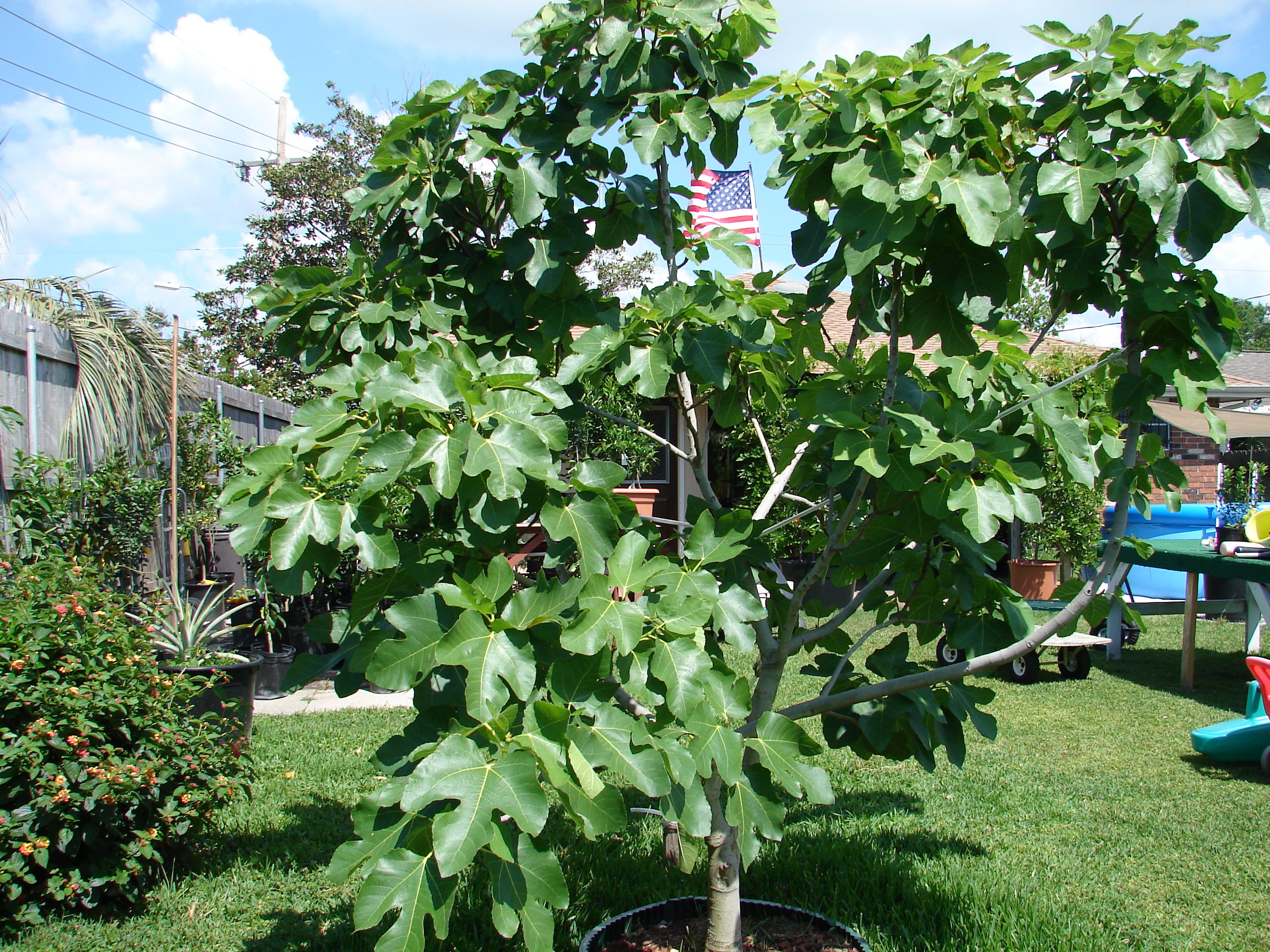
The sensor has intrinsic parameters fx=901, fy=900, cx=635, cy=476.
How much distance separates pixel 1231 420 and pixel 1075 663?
9905mm

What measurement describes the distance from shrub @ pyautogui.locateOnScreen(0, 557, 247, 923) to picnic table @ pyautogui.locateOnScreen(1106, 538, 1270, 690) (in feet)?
18.4

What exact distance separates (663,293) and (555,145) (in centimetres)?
57

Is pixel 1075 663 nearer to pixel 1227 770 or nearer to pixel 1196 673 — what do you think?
pixel 1196 673

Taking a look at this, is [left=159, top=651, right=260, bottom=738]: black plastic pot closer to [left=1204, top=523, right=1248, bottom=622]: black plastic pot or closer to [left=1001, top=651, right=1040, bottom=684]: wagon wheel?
[left=1001, top=651, right=1040, bottom=684]: wagon wheel

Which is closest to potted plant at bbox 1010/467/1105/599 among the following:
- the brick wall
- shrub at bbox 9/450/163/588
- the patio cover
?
the patio cover

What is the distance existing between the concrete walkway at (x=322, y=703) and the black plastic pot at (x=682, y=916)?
172 inches

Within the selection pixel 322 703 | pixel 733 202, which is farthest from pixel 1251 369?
pixel 322 703

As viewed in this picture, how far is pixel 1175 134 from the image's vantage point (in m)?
1.88

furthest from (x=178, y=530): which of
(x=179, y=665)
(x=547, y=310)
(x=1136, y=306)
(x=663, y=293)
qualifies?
(x=1136, y=306)

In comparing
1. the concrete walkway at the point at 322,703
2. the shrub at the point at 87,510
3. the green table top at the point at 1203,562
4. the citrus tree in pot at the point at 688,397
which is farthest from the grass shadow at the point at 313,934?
the green table top at the point at 1203,562

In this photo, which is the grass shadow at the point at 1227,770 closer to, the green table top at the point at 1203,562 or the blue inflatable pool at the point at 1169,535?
the green table top at the point at 1203,562

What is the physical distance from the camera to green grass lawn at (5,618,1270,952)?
328 cm

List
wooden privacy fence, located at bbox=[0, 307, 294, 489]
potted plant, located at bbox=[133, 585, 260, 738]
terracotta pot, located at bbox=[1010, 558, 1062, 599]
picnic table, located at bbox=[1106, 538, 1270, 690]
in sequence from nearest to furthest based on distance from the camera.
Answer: potted plant, located at bbox=[133, 585, 260, 738], wooden privacy fence, located at bbox=[0, 307, 294, 489], picnic table, located at bbox=[1106, 538, 1270, 690], terracotta pot, located at bbox=[1010, 558, 1062, 599]

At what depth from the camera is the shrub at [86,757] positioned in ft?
10.4
